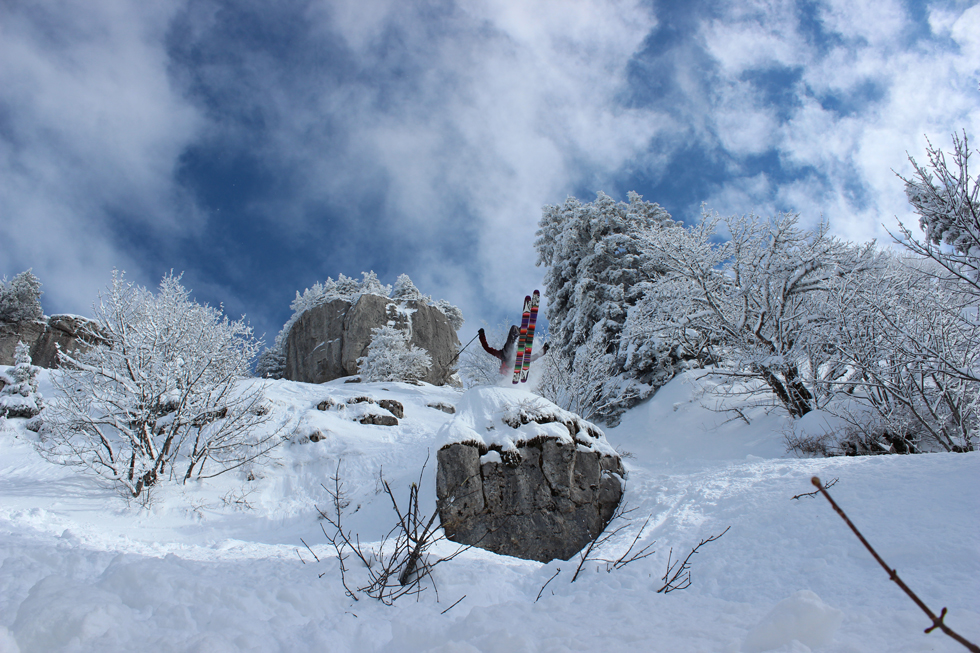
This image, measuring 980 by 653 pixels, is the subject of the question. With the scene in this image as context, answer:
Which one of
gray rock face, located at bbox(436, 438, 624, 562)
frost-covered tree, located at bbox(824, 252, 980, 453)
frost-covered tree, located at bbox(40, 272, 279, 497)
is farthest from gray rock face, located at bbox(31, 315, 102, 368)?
frost-covered tree, located at bbox(824, 252, 980, 453)

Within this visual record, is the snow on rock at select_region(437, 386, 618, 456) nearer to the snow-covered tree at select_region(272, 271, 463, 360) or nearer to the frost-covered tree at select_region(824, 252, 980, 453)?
the frost-covered tree at select_region(824, 252, 980, 453)

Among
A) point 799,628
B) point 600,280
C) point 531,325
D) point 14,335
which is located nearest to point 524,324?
point 531,325

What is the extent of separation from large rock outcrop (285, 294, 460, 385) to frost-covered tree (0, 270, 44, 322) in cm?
1387

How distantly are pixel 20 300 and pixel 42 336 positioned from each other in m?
2.60

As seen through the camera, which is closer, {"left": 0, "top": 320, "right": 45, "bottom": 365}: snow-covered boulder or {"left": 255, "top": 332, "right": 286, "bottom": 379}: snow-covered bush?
{"left": 0, "top": 320, "right": 45, "bottom": 365}: snow-covered boulder

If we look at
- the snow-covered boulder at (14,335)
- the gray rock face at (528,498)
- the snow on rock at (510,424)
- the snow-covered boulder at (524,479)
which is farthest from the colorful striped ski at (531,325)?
the snow-covered boulder at (14,335)

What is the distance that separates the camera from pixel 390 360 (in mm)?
25156

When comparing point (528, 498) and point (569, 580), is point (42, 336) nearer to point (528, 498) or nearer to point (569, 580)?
point (528, 498)

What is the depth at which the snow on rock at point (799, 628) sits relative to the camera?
2229 millimetres

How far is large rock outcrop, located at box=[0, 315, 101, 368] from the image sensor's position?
2206 cm

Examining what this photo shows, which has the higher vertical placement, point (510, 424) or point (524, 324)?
point (524, 324)

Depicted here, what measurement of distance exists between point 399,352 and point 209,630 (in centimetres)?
2405

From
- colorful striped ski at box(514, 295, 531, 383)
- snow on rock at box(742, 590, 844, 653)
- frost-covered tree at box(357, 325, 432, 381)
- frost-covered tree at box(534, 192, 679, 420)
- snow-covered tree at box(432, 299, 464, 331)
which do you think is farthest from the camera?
snow-covered tree at box(432, 299, 464, 331)

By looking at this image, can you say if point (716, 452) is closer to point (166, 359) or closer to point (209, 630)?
point (209, 630)
